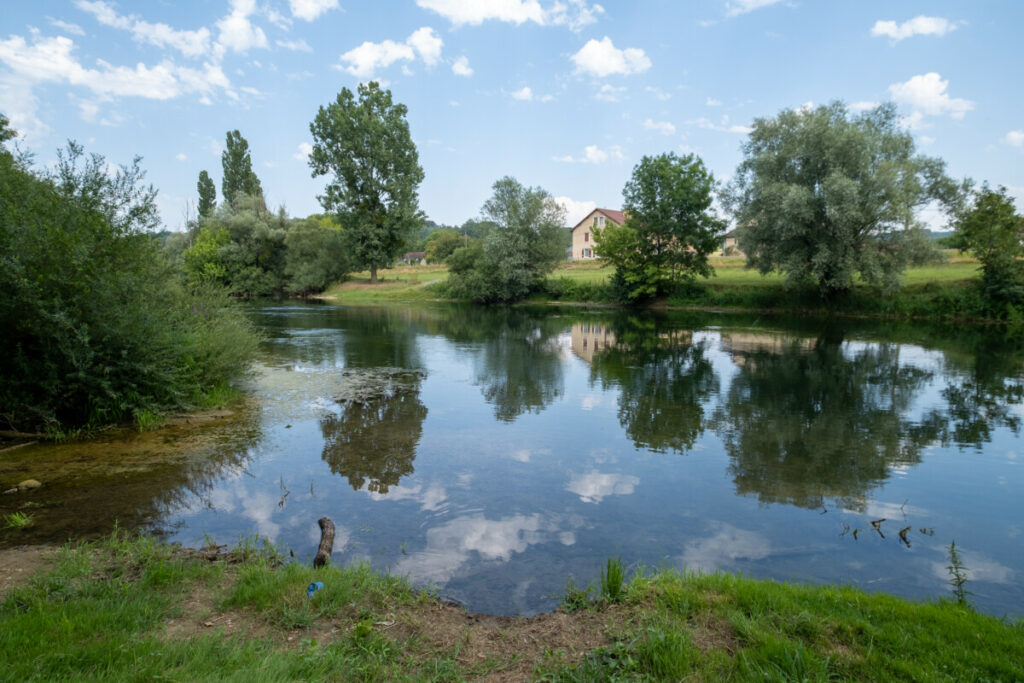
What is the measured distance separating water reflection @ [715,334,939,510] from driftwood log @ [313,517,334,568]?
5.80 metres

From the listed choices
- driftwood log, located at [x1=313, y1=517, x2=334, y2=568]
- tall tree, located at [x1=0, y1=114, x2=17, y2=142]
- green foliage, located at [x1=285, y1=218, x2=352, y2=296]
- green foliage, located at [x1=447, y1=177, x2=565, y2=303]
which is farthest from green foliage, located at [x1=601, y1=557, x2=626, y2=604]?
green foliage, located at [x1=285, y1=218, x2=352, y2=296]

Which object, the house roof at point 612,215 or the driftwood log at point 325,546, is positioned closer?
the driftwood log at point 325,546

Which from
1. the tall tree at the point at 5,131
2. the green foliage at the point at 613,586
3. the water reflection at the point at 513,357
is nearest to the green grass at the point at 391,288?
the water reflection at the point at 513,357

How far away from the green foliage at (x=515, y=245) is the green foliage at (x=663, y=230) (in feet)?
21.0

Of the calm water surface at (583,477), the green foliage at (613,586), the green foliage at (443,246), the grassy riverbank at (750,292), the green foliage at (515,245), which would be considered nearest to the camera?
the green foliage at (613,586)

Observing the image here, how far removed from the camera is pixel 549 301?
54906 millimetres

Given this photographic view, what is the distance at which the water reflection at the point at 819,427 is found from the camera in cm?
880

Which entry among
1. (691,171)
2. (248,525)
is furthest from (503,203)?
(248,525)

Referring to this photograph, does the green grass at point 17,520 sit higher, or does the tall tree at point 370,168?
the tall tree at point 370,168

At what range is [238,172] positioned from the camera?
73.9 m

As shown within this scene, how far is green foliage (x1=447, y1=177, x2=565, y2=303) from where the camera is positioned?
52688mm

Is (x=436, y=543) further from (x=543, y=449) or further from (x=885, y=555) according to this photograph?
(x=885, y=555)

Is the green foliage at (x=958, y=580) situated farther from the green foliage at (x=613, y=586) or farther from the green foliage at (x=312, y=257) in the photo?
the green foliage at (x=312, y=257)

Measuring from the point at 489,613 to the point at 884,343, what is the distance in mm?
26502
